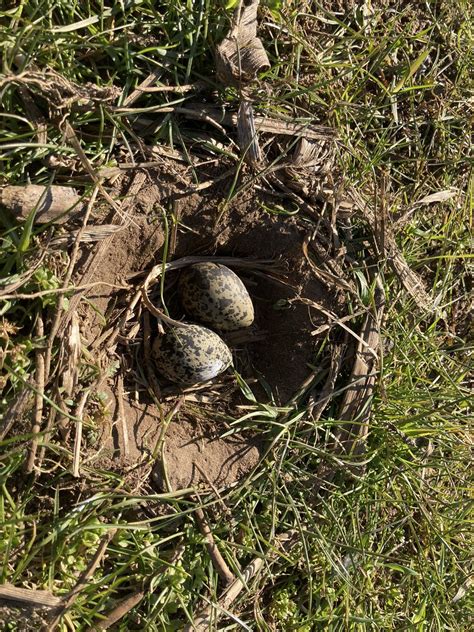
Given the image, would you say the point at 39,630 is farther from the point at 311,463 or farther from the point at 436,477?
the point at 436,477

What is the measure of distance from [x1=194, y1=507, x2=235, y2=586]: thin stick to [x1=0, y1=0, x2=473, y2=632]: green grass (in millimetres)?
29

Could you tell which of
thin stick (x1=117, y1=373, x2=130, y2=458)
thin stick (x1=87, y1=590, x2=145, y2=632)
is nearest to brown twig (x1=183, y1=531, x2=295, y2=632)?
thin stick (x1=87, y1=590, x2=145, y2=632)

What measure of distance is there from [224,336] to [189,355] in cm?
28

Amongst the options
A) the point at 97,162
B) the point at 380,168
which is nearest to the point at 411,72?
the point at 380,168

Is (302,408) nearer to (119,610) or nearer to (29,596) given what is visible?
(119,610)

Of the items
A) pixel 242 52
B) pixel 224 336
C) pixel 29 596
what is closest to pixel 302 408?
pixel 224 336

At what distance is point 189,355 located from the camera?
7.59 feet

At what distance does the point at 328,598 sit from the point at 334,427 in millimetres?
581

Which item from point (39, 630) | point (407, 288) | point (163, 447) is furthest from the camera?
point (407, 288)

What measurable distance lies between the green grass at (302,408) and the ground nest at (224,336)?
4.5 inches

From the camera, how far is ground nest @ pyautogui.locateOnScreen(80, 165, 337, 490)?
2.20 metres

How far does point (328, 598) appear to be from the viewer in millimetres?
2426

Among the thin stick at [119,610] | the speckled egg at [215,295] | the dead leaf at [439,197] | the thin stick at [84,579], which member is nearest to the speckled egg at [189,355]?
the speckled egg at [215,295]

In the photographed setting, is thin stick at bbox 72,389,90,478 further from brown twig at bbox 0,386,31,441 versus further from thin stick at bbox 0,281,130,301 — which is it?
thin stick at bbox 0,281,130,301
